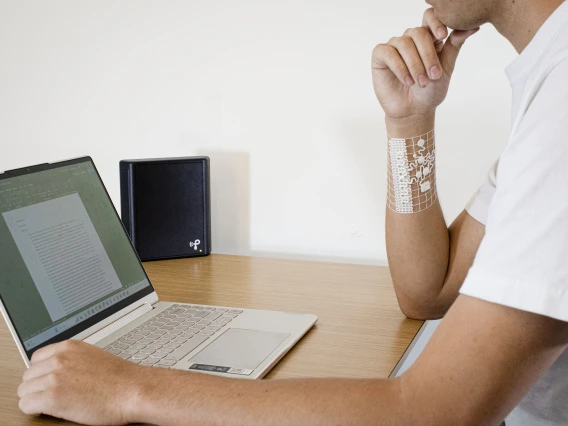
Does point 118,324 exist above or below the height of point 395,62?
below

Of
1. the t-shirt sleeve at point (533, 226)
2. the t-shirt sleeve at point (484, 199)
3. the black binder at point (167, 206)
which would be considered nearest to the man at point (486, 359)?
the t-shirt sleeve at point (533, 226)

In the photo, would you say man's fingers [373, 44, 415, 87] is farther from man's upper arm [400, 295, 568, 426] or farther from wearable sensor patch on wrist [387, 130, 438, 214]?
man's upper arm [400, 295, 568, 426]

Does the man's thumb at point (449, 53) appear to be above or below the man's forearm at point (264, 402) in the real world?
above

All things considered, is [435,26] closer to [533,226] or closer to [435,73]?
[435,73]

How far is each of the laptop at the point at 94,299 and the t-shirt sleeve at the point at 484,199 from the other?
0.34 meters

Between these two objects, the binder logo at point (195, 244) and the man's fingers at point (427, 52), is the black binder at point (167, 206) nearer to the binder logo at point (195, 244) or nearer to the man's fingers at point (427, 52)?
the binder logo at point (195, 244)

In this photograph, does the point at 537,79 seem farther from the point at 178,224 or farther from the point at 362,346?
the point at 178,224

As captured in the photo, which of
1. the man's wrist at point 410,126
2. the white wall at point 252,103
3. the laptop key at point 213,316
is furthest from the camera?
the white wall at point 252,103

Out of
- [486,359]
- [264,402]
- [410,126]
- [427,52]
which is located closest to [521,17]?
[427,52]

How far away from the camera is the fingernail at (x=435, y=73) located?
45.1 inches

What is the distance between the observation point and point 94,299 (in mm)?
1067

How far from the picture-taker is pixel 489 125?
1434 millimetres

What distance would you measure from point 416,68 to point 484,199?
25cm

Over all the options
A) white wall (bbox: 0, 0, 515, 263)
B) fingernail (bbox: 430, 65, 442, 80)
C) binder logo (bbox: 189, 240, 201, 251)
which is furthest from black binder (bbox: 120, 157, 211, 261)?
fingernail (bbox: 430, 65, 442, 80)
